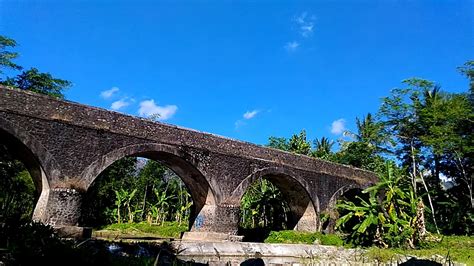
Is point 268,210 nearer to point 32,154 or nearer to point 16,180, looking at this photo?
Answer: point 16,180

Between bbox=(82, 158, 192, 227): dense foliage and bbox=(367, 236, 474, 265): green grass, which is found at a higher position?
bbox=(82, 158, 192, 227): dense foliage

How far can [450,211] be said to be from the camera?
68.1 feet

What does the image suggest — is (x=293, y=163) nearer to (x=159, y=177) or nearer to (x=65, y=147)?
(x=65, y=147)

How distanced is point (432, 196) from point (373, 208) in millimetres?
11985

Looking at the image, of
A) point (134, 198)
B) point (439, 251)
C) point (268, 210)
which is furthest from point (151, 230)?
point (439, 251)

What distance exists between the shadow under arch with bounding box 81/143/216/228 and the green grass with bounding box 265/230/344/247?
3.43m

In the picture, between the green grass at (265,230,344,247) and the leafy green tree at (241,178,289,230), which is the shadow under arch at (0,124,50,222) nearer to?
the green grass at (265,230,344,247)

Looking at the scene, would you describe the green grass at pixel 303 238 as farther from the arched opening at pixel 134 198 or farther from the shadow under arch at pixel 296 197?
the arched opening at pixel 134 198

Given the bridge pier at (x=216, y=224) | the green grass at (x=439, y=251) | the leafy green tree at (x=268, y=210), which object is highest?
the leafy green tree at (x=268, y=210)

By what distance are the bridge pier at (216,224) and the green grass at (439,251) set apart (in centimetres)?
441

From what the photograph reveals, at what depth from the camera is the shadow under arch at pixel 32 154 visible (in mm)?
9211

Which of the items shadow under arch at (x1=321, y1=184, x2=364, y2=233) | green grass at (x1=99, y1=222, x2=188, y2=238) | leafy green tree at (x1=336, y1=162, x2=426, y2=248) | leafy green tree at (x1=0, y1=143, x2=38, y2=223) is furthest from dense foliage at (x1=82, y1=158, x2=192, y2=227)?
leafy green tree at (x1=336, y1=162, x2=426, y2=248)

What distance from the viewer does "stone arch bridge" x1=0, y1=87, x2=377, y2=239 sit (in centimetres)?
950

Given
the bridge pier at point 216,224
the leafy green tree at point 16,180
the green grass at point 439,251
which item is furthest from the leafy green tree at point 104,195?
the green grass at point 439,251
